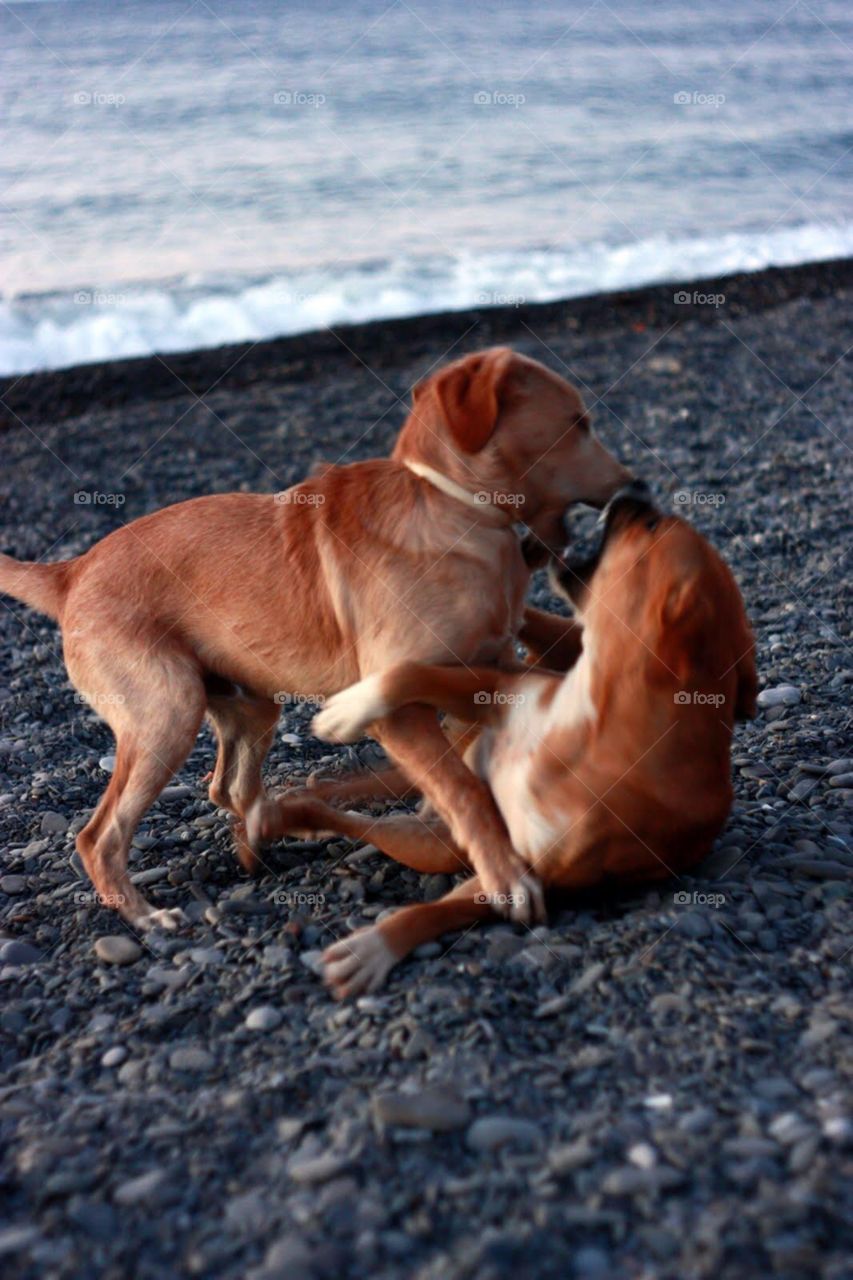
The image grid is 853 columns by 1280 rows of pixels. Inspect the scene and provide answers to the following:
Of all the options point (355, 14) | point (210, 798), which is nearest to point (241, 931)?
point (210, 798)

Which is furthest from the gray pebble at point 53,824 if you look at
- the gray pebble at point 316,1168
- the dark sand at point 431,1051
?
the gray pebble at point 316,1168

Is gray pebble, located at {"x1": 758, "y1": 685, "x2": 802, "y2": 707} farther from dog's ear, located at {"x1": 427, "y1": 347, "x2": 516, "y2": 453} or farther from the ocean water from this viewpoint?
the ocean water

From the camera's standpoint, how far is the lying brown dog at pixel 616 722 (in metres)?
4.30

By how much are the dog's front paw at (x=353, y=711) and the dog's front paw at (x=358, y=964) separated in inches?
29.5

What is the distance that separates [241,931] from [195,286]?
44.8 ft

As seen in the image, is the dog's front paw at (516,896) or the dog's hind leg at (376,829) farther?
the dog's hind leg at (376,829)

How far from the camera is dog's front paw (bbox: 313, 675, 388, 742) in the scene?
15.1 ft

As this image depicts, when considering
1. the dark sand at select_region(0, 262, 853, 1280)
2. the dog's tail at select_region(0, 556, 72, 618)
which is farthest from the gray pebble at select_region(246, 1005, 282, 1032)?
the dog's tail at select_region(0, 556, 72, 618)

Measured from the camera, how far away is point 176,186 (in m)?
20.5

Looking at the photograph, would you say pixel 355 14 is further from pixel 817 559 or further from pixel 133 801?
pixel 133 801

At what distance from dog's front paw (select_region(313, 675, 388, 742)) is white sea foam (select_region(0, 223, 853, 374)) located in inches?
427

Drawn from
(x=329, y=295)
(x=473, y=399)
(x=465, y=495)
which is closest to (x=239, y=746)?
(x=465, y=495)

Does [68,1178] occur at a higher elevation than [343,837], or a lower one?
higher

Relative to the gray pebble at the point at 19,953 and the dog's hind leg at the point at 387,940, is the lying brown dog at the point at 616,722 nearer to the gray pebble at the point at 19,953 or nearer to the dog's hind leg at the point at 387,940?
the dog's hind leg at the point at 387,940
